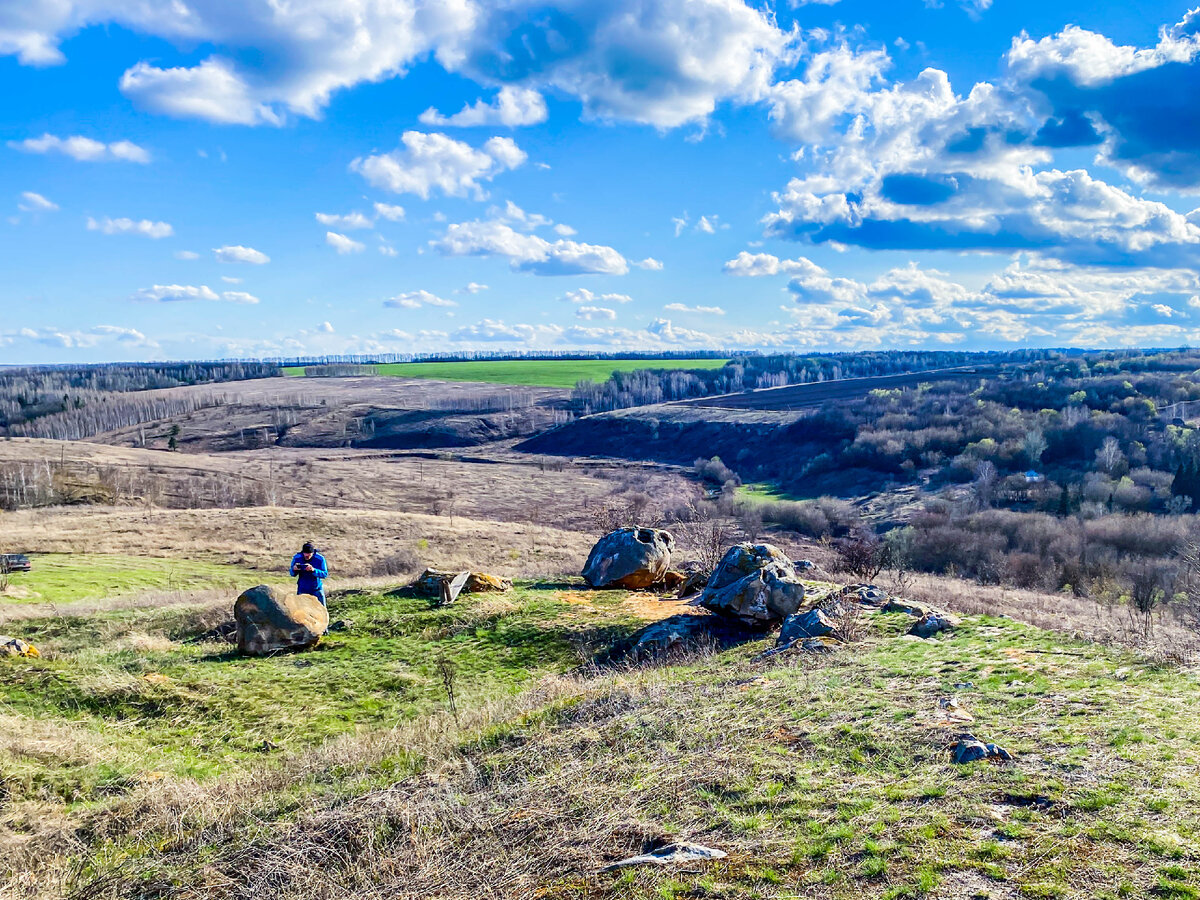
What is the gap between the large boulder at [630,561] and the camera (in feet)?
62.0

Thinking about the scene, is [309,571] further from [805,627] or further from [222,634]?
[805,627]

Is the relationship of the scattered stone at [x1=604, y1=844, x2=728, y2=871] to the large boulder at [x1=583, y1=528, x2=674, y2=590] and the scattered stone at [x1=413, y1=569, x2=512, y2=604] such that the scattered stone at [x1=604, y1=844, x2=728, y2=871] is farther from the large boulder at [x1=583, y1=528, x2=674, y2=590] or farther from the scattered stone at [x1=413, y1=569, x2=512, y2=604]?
the large boulder at [x1=583, y1=528, x2=674, y2=590]

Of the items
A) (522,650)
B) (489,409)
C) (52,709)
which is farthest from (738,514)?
(489,409)

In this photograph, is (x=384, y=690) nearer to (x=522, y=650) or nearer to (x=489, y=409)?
(x=522, y=650)

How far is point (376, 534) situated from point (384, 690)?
3013 cm

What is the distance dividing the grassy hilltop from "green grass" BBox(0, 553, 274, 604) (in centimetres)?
1426

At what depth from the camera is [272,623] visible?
47.6 feet

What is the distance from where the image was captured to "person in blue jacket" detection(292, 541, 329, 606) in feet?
50.9

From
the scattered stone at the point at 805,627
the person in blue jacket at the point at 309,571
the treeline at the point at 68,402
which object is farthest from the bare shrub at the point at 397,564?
the treeline at the point at 68,402

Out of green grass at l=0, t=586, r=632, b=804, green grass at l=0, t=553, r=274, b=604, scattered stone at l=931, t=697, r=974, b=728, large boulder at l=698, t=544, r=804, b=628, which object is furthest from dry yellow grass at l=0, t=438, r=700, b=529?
scattered stone at l=931, t=697, r=974, b=728

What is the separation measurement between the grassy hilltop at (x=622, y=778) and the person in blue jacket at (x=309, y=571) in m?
2.83

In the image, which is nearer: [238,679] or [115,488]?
[238,679]

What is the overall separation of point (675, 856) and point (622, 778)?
1.69m

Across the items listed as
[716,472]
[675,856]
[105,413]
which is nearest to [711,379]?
[716,472]
